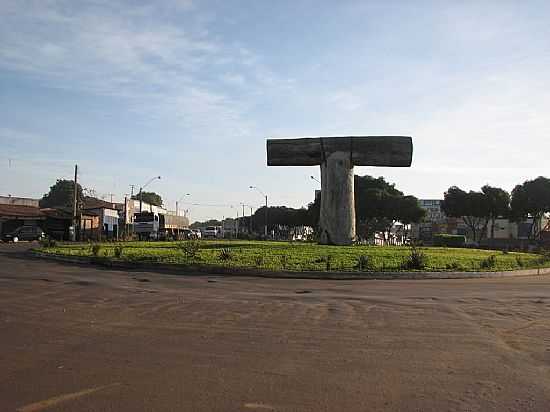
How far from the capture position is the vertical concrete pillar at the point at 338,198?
103ft

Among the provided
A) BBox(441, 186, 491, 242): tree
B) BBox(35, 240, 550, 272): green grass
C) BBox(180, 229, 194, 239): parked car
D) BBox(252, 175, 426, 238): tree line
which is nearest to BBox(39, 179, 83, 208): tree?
BBox(180, 229, 194, 239): parked car

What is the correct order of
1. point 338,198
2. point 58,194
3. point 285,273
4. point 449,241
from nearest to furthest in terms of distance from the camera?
point 285,273
point 338,198
point 449,241
point 58,194

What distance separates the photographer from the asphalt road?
5387 millimetres

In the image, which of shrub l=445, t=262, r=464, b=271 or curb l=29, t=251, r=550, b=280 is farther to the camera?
shrub l=445, t=262, r=464, b=271

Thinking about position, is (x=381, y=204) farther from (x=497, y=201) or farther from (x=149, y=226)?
(x=149, y=226)

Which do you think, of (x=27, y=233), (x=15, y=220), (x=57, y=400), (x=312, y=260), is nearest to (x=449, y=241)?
(x=312, y=260)

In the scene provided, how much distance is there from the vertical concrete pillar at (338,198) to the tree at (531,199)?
141 ft

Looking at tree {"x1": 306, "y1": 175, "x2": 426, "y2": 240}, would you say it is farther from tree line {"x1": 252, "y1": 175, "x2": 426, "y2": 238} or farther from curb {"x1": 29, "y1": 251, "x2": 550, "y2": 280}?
curb {"x1": 29, "y1": 251, "x2": 550, "y2": 280}

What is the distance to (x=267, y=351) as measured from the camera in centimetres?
735

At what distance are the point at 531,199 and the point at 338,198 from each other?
44019mm

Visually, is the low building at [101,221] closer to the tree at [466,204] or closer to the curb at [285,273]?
the curb at [285,273]

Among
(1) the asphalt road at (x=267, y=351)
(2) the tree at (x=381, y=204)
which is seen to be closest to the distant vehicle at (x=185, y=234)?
(2) the tree at (x=381, y=204)

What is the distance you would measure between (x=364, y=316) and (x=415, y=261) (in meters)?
12.1

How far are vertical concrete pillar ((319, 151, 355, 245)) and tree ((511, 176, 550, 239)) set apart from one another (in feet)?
141
